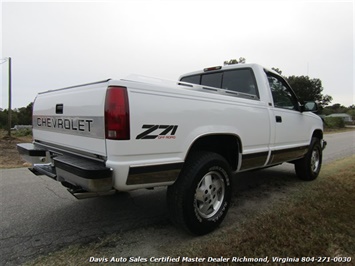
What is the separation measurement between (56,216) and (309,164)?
15.2 ft

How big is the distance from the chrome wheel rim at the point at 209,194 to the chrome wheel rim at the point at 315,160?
320 centimetres

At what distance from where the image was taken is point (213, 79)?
4617 millimetres

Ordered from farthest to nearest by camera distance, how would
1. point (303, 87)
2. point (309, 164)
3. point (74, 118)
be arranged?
1. point (303, 87)
2. point (309, 164)
3. point (74, 118)

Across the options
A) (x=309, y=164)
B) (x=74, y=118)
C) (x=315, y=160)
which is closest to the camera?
(x=74, y=118)

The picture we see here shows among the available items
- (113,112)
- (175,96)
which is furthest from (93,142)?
(175,96)

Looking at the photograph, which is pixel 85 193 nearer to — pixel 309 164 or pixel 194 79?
pixel 194 79

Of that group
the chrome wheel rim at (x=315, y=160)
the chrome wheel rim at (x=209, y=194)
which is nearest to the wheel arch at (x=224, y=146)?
the chrome wheel rim at (x=209, y=194)

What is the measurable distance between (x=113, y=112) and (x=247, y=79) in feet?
8.46

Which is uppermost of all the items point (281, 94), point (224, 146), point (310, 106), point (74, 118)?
point (281, 94)

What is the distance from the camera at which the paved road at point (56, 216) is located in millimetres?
2787

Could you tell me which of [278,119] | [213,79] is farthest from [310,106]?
[213,79]

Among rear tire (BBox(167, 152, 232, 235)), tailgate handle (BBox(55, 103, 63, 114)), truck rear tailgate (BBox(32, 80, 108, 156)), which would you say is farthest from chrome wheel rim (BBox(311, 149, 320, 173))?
tailgate handle (BBox(55, 103, 63, 114))

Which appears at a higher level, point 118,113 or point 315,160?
point 118,113

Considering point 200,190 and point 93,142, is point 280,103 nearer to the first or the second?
point 200,190
